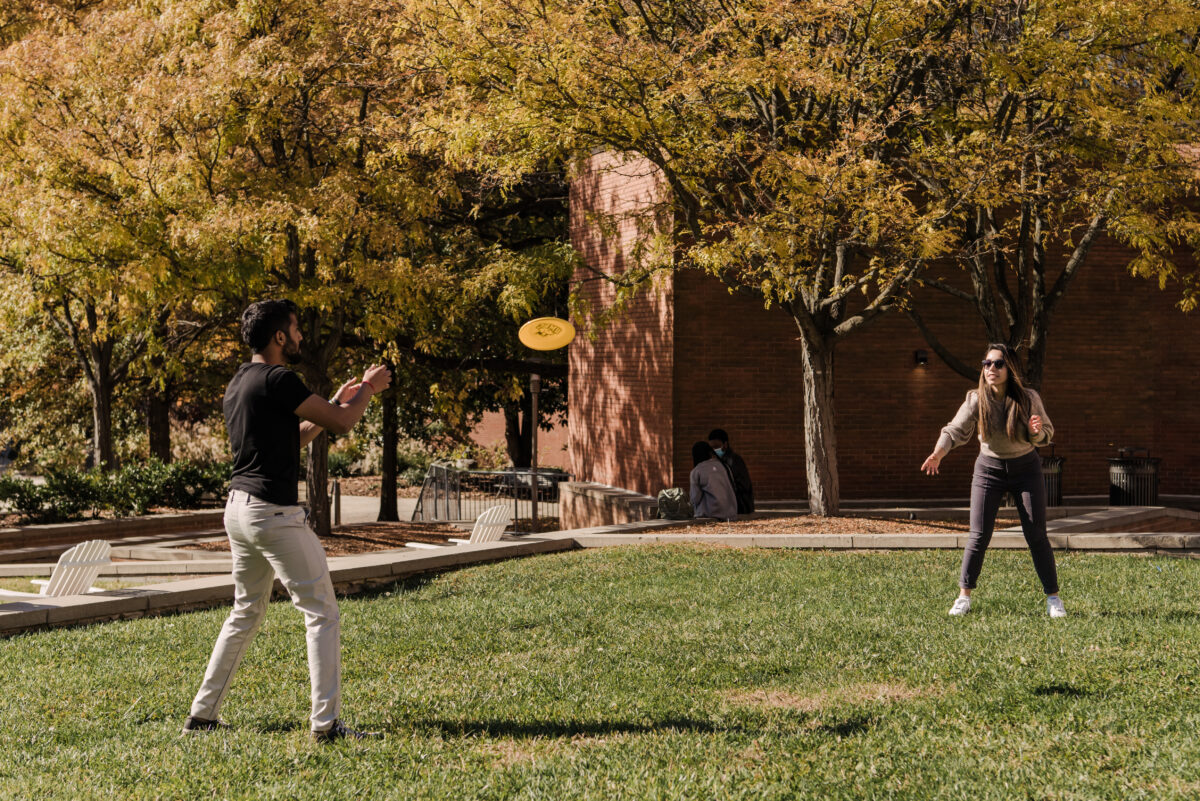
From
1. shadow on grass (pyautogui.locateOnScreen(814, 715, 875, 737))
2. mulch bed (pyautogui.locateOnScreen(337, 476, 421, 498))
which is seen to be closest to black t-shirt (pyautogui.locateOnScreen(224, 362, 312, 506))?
shadow on grass (pyautogui.locateOnScreen(814, 715, 875, 737))

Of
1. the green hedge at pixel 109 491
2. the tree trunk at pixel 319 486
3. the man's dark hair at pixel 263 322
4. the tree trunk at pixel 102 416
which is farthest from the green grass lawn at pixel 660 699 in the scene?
the tree trunk at pixel 102 416

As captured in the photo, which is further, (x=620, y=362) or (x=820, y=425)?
(x=620, y=362)

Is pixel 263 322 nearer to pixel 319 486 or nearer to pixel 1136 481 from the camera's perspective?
pixel 319 486

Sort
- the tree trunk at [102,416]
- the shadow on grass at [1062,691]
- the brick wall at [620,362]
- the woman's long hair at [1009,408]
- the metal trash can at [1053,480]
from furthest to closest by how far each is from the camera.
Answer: the tree trunk at [102,416] < the brick wall at [620,362] < the metal trash can at [1053,480] < the woman's long hair at [1009,408] < the shadow on grass at [1062,691]

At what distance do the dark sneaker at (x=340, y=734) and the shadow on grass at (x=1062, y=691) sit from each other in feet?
10.8

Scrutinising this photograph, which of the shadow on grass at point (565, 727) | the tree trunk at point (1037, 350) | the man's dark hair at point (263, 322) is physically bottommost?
the shadow on grass at point (565, 727)

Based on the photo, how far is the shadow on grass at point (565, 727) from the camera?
5.36 meters

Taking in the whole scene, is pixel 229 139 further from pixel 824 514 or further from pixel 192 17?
pixel 824 514

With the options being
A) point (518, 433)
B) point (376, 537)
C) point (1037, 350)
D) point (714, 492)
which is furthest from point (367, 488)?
point (1037, 350)

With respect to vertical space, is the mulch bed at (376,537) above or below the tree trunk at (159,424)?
below

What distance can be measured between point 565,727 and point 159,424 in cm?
2113

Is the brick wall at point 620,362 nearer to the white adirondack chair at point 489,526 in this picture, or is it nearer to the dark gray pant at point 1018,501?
the white adirondack chair at point 489,526

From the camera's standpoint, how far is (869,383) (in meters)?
17.9

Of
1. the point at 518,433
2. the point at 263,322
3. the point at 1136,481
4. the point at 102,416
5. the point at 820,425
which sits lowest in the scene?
the point at 1136,481
